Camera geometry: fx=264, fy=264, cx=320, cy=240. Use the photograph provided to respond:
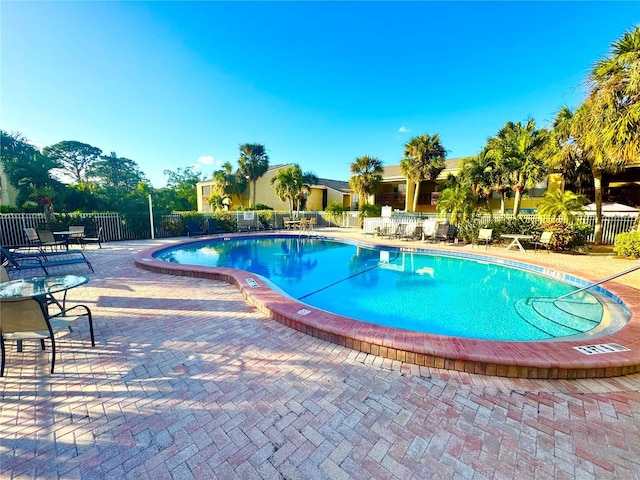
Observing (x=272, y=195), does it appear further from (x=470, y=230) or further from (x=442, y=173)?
(x=470, y=230)

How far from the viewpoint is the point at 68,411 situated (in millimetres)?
2090

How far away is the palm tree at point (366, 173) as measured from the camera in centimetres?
2200

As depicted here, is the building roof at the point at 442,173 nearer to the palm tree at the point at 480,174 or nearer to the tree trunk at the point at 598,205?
the palm tree at the point at 480,174

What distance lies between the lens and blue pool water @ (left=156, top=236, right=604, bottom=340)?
479 cm

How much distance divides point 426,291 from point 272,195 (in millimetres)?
24331

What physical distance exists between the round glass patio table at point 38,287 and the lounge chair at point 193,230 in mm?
11998

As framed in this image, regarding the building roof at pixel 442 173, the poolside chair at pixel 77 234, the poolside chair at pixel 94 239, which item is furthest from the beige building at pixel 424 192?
the poolside chair at pixel 77 234

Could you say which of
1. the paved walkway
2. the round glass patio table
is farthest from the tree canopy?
the paved walkway

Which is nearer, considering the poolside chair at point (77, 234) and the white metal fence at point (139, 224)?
the poolside chair at point (77, 234)

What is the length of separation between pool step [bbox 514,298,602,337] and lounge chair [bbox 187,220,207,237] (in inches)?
588

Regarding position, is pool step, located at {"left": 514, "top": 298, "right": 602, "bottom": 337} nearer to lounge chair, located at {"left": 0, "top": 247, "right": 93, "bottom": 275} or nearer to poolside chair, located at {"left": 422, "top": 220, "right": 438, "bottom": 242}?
poolside chair, located at {"left": 422, "top": 220, "right": 438, "bottom": 242}

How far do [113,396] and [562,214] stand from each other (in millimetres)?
14382

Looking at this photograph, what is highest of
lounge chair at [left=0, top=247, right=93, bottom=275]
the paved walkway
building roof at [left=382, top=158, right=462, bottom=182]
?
building roof at [left=382, top=158, right=462, bottom=182]

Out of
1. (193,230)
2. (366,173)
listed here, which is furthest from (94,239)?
(366,173)
